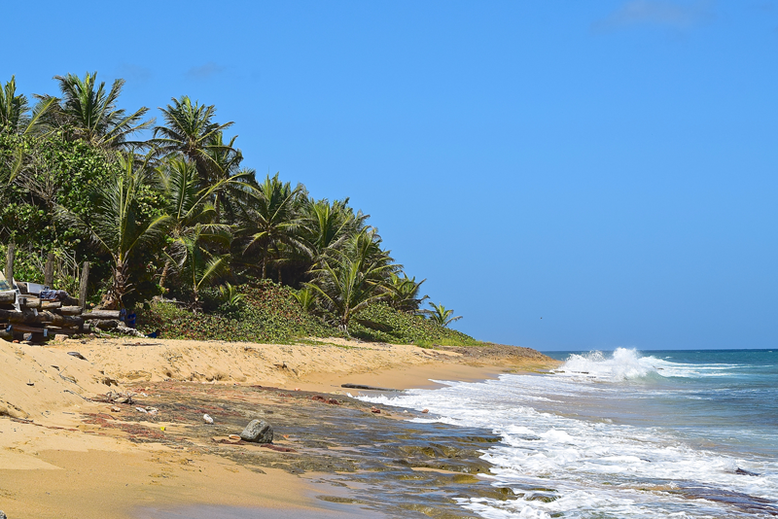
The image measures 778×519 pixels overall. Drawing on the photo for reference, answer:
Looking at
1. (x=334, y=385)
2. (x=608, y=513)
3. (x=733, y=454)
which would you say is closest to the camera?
(x=608, y=513)

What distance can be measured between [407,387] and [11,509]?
575 inches

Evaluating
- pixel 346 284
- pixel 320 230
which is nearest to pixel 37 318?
pixel 346 284

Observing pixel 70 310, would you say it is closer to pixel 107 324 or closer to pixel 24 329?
pixel 24 329

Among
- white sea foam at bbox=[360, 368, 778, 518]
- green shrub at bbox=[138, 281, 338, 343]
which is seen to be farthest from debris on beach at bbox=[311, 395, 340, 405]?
green shrub at bbox=[138, 281, 338, 343]

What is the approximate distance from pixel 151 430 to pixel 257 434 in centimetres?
121

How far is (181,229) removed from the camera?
2422 centimetres

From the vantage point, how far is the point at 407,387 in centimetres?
1781

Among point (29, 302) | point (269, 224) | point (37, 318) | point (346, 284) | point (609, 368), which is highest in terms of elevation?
point (269, 224)

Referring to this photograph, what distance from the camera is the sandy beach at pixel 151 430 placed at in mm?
4496

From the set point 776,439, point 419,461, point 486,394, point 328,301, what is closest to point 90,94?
point 328,301

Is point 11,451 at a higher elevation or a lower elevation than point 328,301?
lower

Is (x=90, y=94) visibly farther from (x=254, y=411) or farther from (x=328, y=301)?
(x=254, y=411)

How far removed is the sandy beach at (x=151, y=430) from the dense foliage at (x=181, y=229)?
5.03 m

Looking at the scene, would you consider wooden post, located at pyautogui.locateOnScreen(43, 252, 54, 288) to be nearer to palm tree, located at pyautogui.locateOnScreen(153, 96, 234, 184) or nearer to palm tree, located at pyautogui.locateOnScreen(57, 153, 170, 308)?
palm tree, located at pyautogui.locateOnScreen(57, 153, 170, 308)
